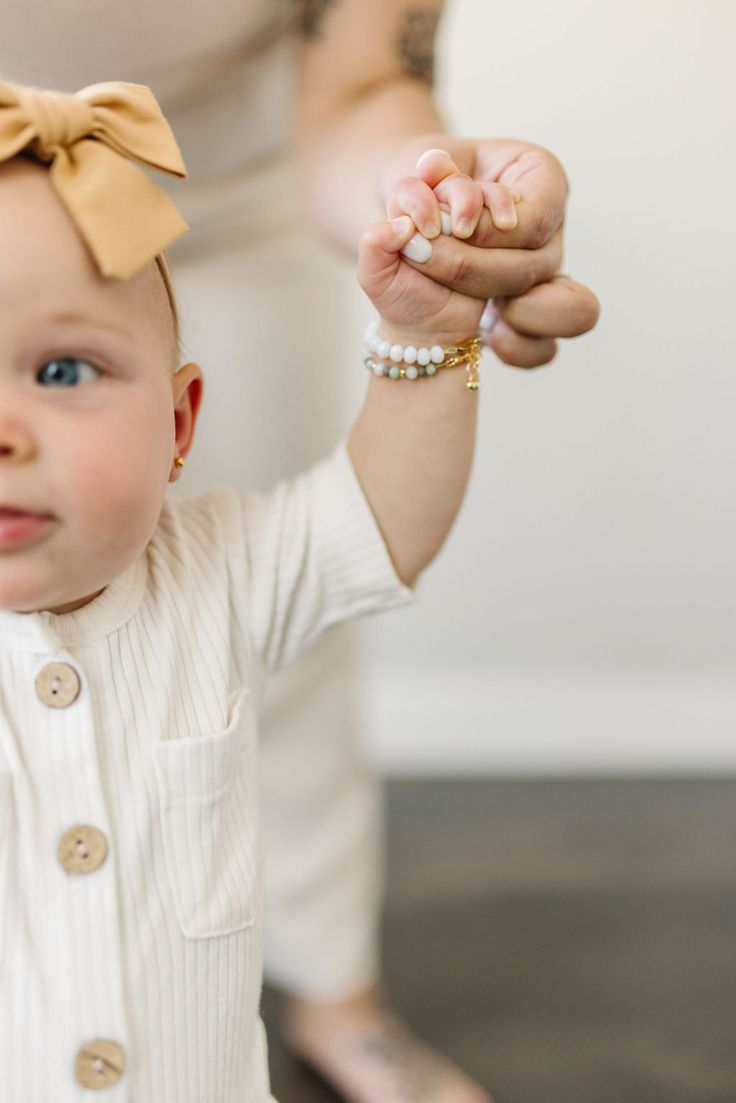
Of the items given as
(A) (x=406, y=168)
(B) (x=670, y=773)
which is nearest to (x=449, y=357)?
(A) (x=406, y=168)

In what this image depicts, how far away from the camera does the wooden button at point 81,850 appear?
2.23ft

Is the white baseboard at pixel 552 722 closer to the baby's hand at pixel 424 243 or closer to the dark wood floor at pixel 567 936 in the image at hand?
the dark wood floor at pixel 567 936

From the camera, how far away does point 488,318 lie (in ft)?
2.67

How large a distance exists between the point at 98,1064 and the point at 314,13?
0.79 meters

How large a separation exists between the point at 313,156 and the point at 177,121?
0.38ft

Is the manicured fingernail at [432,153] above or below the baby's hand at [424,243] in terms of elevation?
above

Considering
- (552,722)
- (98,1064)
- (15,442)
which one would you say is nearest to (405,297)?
(15,442)

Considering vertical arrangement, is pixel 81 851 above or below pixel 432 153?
below

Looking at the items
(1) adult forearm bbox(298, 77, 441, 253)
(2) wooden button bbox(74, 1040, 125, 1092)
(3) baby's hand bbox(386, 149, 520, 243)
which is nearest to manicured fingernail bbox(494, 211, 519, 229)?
(3) baby's hand bbox(386, 149, 520, 243)

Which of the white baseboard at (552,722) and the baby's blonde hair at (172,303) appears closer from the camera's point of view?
the baby's blonde hair at (172,303)

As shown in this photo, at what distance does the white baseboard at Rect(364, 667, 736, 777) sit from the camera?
1.98 metres

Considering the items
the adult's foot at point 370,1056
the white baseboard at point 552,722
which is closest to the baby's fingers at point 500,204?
the adult's foot at point 370,1056

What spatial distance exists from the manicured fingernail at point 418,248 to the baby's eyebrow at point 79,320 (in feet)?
0.55

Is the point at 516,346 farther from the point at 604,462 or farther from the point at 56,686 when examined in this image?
the point at 604,462
